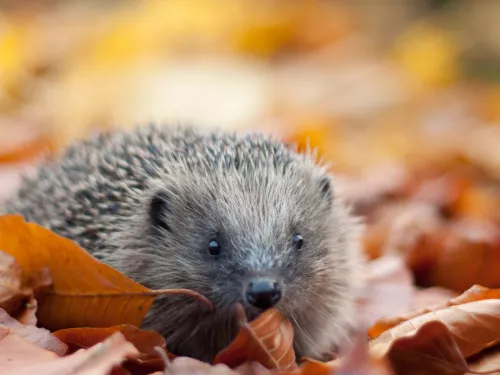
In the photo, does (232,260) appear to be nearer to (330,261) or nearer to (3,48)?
(330,261)

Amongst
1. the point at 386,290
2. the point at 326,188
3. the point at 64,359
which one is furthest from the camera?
the point at 386,290

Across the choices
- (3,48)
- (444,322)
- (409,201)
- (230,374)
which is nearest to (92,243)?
(230,374)

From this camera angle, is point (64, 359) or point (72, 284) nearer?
point (64, 359)

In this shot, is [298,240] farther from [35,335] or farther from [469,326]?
[35,335]

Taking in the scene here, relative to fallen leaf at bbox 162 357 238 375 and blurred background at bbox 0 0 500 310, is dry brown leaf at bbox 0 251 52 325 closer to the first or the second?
fallen leaf at bbox 162 357 238 375

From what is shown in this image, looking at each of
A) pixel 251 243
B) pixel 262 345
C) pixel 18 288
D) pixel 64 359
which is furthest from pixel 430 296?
pixel 64 359

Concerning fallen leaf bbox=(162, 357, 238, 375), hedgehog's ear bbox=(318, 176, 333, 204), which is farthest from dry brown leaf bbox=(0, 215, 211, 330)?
hedgehog's ear bbox=(318, 176, 333, 204)

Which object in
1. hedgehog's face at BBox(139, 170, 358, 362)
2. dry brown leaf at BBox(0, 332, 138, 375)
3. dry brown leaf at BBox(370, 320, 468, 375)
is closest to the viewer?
dry brown leaf at BBox(0, 332, 138, 375)
